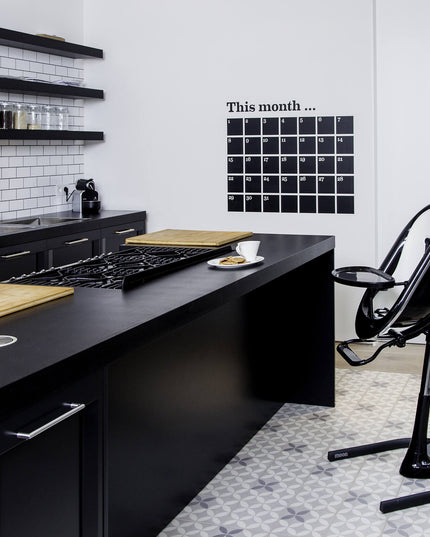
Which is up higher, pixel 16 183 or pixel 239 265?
pixel 16 183

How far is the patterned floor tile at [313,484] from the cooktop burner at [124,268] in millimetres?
999

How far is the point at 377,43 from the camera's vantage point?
5699 mm

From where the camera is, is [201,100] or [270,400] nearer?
[270,400]

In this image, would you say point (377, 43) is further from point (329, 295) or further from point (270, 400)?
point (270, 400)

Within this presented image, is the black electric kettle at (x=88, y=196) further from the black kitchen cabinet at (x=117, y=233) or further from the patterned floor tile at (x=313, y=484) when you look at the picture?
the patterned floor tile at (x=313, y=484)

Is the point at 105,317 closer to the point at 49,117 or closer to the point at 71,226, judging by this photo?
the point at 71,226

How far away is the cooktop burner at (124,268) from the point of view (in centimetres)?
291

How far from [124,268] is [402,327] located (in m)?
1.25

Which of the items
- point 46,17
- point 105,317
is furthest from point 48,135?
point 105,317

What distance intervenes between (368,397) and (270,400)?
0.70 m

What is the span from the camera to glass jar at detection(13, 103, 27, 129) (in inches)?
218

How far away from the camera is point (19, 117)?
5539 millimetres

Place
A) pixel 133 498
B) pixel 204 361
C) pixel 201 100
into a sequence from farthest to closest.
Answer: pixel 201 100 < pixel 204 361 < pixel 133 498

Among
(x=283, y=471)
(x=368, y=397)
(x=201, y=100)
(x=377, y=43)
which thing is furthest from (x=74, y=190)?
(x=283, y=471)
